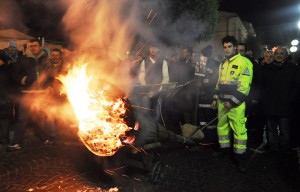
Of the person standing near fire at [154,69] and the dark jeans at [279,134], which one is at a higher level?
the person standing near fire at [154,69]

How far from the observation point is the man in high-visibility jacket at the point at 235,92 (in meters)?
5.06

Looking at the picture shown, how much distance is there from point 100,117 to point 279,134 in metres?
4.25

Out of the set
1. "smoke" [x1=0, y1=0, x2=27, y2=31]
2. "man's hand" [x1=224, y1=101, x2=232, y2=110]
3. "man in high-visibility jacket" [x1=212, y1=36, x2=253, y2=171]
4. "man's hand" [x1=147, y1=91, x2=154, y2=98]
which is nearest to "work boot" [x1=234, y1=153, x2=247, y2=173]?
"man in high-visibility jacket" [x1=212, y1=36, x2=253, y2=171]

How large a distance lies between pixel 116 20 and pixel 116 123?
2.62 metres

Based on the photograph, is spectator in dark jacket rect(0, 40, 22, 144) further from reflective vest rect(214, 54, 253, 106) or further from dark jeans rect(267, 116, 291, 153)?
dark jeans rect(267, 116, 291, 153)

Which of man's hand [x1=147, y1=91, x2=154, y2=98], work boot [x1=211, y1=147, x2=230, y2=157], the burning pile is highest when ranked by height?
man's hand [x1=147, y1=91, x2=154, y2=98]

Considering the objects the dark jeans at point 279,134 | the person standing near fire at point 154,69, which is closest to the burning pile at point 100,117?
the person standing near fire at point 154,69

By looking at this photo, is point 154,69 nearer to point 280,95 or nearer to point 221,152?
point 221,152

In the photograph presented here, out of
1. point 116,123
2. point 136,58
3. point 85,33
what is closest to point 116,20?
point 85,33

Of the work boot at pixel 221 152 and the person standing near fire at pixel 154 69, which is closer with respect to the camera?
the work boot at pixel 221 152

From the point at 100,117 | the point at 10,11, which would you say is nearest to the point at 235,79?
the point at 100,117

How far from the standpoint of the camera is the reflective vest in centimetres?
505

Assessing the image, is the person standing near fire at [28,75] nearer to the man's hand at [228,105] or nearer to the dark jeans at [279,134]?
the man's hand at [228,105]

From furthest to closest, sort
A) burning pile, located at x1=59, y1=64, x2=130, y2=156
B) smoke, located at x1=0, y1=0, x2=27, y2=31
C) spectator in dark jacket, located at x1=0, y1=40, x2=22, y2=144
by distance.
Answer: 1. spectator in dark jacket, located at x1=0, y1=40, x2=22, y2=144
2. smoke, located at x1=0, y1=0, x2=27, y2=31
3. burning pile, located at x1=59, y1=64, x2=130, y2=156
